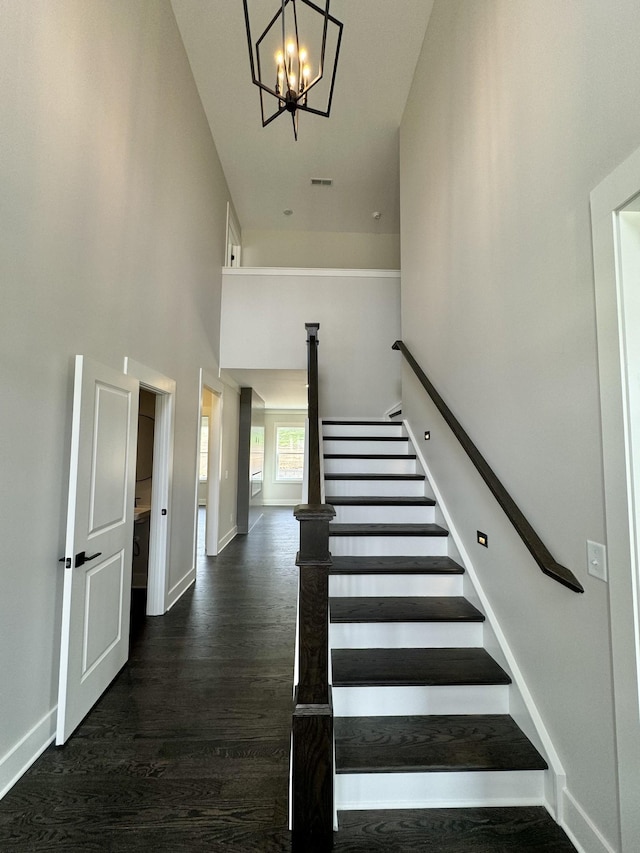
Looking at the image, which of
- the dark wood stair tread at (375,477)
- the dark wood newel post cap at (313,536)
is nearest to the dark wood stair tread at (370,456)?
the dark wood stair tread at (375,477)

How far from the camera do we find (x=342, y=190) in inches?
228

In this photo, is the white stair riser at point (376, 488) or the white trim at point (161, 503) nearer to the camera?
the white stair riser at point (376, 488)

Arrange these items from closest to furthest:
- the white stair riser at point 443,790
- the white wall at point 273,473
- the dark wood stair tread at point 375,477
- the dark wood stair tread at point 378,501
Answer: the white stair riser at point 443,790 < the dark wood stair tread at point 378,501 < the dark wood stair tread at point 375,477 < the white wall at point 273,473

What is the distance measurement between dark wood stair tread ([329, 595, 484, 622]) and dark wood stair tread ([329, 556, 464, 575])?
0.15 meters

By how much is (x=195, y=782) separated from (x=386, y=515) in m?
1.86

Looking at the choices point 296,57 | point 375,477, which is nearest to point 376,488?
point 375,477

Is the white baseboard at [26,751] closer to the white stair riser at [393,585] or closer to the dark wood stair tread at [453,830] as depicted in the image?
the dark wood stair tread at [453,830]

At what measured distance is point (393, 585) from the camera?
243cm

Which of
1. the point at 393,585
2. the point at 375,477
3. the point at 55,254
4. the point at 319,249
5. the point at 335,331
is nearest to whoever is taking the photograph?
the point at 55,254

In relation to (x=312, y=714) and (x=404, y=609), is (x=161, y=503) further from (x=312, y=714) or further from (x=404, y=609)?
(x=312, y=714)

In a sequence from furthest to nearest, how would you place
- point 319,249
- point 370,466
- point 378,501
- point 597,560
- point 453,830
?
point 319,249
point 370,466
point 378,501
point 453,830
point 597,560

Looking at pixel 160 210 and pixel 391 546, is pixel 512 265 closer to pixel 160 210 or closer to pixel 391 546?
pixel 391 546

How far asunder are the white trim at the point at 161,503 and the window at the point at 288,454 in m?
6.75

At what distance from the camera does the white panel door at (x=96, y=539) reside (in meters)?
2.00
